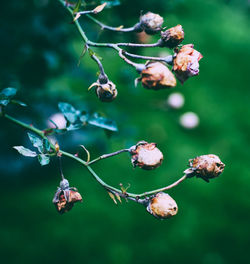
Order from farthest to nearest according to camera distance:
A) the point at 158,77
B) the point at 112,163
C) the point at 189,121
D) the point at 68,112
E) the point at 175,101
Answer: the point at 175,101 < the point at 189,121 < the point at 112,163 < the point at 68,112 < the point at 158,77

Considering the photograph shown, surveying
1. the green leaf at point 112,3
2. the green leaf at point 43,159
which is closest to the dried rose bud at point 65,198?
the green leaf at point 43,159

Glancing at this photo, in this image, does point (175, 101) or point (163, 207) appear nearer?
point (163, 207)

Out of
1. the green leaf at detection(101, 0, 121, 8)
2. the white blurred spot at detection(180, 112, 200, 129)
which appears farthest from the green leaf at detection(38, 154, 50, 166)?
the white blurred spot at detection(180, 112, 200, 129)

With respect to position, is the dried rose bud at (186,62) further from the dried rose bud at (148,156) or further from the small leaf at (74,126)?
the small leaf at (74,126)

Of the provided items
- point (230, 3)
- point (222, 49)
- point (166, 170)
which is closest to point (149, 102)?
point (166, 170)

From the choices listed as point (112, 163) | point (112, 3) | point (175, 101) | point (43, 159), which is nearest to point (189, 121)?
point (175, 101)

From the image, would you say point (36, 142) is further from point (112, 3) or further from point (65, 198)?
point (112, 3)

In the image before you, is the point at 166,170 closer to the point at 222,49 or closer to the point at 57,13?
the point at 57,13
